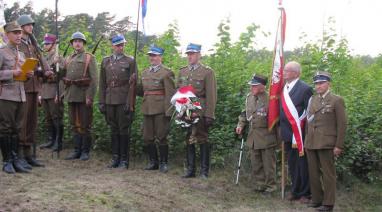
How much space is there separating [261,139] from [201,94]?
3.71ft

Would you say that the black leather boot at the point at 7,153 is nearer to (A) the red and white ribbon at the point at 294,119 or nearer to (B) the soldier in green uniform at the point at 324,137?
(A) the red and white ribbon at the point at 294,119

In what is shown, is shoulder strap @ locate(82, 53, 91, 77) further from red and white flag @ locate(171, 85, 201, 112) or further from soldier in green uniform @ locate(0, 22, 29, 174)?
red and white flag @ locate(171, 85, 201, 112)

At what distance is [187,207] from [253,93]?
2.22 m

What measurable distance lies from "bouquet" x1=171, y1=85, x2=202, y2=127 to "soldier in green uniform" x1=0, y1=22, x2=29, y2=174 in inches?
85.5

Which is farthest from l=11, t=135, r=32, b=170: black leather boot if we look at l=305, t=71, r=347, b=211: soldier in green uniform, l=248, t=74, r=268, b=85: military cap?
l=305, t=71, r=347, b=211: soldier in green uniform

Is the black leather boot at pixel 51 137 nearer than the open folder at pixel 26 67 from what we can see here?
No

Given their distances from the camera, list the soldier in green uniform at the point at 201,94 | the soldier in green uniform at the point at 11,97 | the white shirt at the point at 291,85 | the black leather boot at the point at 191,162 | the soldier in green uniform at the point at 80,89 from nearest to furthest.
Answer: the soldier in green uniform at the point at 11,97, the white shirt at the point at 291,85, the soldier in green uniform at the point at 201,94, the black leather boot at the point at 191,162, the soldier in green uniform at the point at 80,89

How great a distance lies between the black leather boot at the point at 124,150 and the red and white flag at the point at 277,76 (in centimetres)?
231

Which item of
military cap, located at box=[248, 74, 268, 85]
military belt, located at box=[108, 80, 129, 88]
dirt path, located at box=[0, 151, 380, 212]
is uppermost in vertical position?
military cap, located at box=[248, 74, 268, 85]

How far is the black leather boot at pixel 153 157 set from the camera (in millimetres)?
8695

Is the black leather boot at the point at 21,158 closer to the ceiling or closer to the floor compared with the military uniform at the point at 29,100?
closer to the floor

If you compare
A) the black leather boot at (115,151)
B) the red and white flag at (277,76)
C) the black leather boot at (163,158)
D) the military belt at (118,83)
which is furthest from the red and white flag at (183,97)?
the black leather boot at (115,151)

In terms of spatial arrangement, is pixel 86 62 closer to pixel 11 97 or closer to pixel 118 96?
pixel 118 96

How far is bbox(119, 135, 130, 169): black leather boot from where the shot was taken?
874 cm
